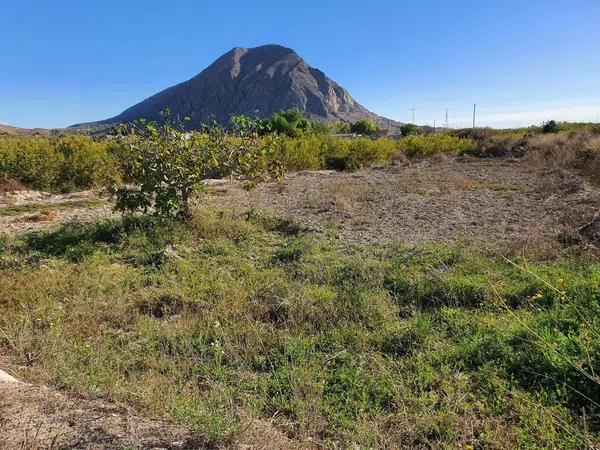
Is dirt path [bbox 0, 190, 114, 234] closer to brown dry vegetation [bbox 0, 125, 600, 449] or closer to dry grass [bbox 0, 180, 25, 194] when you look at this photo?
dry grass [bbox 0, 180, 25, 194]

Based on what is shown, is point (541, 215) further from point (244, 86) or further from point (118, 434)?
point (244, 86)

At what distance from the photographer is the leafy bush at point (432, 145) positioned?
2408 cm

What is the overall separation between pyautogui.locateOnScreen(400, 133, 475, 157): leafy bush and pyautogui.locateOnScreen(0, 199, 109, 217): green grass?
57.9 ft

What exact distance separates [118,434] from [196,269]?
3176mm

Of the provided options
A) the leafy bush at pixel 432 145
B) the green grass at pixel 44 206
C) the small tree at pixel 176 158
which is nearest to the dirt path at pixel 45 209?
the green grass at pixel 44 206

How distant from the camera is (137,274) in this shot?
515 centimetres

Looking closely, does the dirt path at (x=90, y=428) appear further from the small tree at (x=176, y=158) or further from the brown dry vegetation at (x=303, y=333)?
the small tree at (x=176, y=158)

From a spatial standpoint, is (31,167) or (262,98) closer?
(31,167)

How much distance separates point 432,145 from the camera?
24.8 meters

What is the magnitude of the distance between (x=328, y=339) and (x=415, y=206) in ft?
21.1

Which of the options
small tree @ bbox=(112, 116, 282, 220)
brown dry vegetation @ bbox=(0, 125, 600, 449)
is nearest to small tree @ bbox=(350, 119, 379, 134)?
small tree @ bbox=(112, 116, 282, 220)

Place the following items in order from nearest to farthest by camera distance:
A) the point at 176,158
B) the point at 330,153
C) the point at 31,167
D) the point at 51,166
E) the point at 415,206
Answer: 1. the point at 176,158
2. the point at 415,206
3. the point at 31,167
4. the point at 51,166
5. the point at 330,153

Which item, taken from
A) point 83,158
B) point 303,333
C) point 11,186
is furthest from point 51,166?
point 303,333

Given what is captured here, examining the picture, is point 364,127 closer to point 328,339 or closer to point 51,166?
point 51,166
